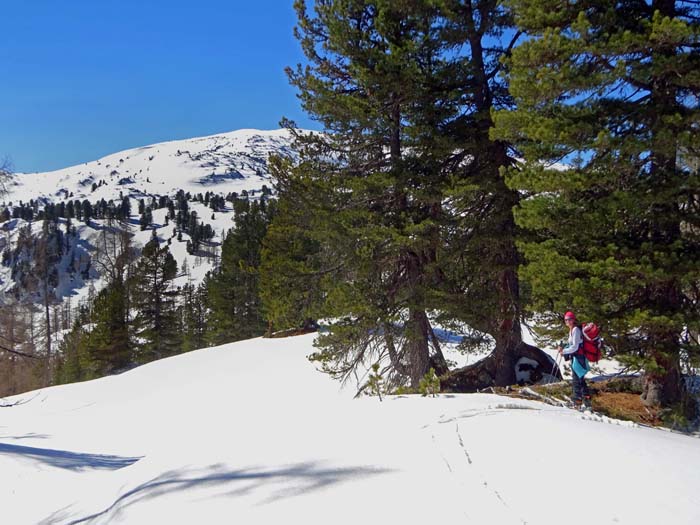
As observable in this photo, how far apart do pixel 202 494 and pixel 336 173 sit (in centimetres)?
749

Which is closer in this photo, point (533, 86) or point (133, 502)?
point (133, 502)

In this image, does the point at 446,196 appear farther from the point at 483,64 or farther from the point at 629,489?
the point at 629,489

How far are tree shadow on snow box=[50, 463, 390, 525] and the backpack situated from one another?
4078 mm

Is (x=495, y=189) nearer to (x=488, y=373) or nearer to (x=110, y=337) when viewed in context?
(x=488, y=373)

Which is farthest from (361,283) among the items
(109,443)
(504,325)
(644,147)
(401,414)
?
(109,443)

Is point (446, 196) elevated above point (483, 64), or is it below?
below

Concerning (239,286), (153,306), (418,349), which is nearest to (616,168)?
(418,349)

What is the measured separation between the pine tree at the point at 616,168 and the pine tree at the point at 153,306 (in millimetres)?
35265

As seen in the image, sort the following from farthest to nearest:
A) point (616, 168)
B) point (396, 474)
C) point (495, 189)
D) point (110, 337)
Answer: point (110, 337)
point (495, 189)
point (616, 168)
point (396, 474)

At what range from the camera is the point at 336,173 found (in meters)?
10.0

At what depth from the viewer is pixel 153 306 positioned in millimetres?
37969

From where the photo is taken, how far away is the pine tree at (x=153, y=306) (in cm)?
3666

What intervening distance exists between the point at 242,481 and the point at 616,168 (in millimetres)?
5786

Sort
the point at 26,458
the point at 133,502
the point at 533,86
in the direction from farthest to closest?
1. the point at 26,458
2. the point at 533,86
3. the point at 133,502
